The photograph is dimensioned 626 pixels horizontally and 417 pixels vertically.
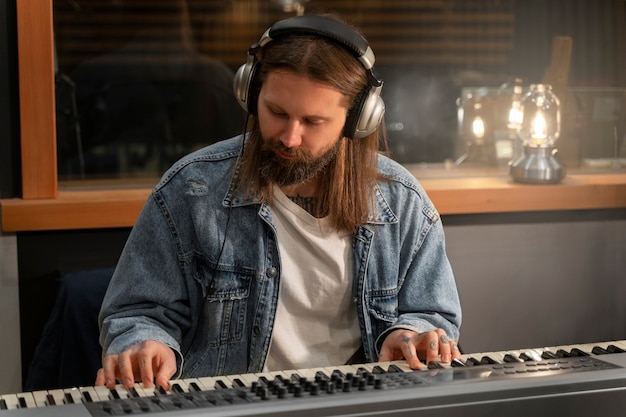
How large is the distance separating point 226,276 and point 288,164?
252 millimetres

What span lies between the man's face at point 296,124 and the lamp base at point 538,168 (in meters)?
1.35

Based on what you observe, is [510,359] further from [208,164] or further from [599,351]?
[208,164]

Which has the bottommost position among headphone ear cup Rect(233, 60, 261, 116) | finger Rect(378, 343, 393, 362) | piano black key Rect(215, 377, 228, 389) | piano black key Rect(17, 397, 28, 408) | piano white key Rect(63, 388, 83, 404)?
finger Rect(378, 343, 393, 362)

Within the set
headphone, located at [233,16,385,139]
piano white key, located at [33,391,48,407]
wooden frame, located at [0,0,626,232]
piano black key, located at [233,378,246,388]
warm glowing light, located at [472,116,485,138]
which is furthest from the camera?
warm glowing light, located at [472,116,485,138]

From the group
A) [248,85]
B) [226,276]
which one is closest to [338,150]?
[248,85]

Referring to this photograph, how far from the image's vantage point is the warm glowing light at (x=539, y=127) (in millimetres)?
3182

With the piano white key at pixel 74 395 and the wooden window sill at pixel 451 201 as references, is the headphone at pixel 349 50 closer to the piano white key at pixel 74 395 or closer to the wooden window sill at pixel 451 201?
the piano white key at pixel 74 395

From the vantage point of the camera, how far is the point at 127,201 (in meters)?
2.62

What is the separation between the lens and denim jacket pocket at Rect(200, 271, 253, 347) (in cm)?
189

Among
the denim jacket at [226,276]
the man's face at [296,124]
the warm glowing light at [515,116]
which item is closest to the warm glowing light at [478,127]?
the warm glowing light at [515,116]

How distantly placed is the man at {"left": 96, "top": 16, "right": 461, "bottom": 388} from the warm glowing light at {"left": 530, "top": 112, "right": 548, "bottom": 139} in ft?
4.22

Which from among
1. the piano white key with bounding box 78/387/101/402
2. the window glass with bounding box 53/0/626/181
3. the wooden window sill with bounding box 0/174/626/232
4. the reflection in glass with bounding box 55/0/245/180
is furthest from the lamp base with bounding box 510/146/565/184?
the piano white key with bounding box 78/387/101/402

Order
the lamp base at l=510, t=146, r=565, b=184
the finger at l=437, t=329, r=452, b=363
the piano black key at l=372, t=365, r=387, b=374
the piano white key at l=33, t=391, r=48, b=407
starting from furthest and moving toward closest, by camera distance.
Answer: the lamp base at l=510, t=146, r=565, b=184 < the finger at l=437, t=329, r=452, b=363 < the piano black key at l=372, t=365, r=387, b=374 < the piano white key at l=33, t=391, r=48, b=407

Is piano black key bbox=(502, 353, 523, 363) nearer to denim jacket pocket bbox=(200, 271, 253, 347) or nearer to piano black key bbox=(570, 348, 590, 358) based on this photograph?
piano black key bbox=(570, 348, 590, 358)
